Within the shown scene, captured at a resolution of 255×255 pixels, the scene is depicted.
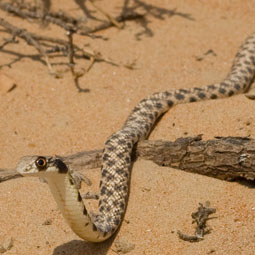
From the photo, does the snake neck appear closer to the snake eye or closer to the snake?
the snake

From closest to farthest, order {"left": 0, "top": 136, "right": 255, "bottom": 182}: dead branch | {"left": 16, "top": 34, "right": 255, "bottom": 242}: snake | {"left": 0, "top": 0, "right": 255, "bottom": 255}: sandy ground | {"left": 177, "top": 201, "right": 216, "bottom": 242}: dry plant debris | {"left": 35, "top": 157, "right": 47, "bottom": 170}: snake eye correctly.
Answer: {"left": 35, "top": 157, "right": 47, "bottom": 170}: snake eye < {"left": 16, "top": 34, "right": 255, "bottom": 242}: snake < {"left": 177, "top": 201, "right": 216, "bottom": 242}: dry plant debris < {"left": 0, "top": 0, "right": 255, "bottom": 255}: sandy ground < {"left": 0, "top": 136, "right": 255, "bottom": 182}: dead branch

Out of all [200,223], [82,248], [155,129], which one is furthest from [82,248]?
[155,129]

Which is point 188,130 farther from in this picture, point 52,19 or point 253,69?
point 52,19

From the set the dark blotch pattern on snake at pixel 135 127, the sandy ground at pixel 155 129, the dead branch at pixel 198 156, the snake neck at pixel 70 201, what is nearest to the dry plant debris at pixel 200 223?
the sandy ground at pixel 155 129

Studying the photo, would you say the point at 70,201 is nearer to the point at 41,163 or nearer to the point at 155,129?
the point at 41,163

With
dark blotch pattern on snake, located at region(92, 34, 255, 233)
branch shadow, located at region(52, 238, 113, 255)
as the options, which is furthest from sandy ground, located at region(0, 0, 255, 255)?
dark blotch pattern on snake, located at region(92, 34, 255, 233)

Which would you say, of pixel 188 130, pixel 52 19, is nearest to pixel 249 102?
pixel 188 130

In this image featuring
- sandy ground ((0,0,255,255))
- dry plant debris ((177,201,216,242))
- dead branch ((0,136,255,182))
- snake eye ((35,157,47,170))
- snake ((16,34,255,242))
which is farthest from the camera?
dead branch ((0,136,255,182))

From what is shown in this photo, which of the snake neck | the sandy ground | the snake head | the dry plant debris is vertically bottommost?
the sandy ground
